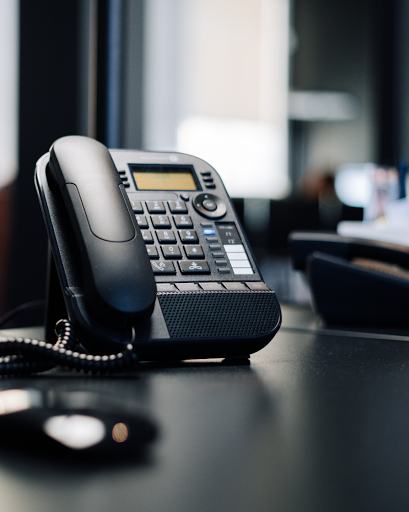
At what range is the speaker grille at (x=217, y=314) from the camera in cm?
36

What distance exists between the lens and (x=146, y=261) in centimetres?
36

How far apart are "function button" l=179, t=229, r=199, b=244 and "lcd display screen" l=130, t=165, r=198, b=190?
50 mm

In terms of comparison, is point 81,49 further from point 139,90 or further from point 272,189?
point 272,189

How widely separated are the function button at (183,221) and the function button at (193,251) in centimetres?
2

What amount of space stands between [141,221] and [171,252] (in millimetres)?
34

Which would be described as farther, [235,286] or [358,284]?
[358,284]

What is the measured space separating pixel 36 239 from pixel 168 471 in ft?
2.64

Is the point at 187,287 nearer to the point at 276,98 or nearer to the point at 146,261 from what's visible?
the point at 146,261

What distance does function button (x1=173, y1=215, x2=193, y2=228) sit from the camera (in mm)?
421

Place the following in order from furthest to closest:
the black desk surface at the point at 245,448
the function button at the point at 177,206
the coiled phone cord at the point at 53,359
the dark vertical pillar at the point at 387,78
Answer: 1. the dark vertical pillar at the point at 387,78
2. the function button at the point at 177,206
3. the coiled phone cord at the point at 53,359
4. the black desk surface at the point at 245,448

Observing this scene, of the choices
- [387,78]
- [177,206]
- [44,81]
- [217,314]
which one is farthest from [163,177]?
[387,78]

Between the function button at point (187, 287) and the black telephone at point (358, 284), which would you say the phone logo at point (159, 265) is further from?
the black telephone at point (358, 284)

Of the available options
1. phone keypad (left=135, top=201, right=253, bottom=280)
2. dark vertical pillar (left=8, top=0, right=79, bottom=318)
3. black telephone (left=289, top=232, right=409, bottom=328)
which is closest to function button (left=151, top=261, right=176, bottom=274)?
phone keypad (left=135, top=201, right=253, bottom=280)

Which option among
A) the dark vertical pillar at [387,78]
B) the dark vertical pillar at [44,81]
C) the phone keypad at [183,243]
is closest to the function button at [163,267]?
the phone keypad at [183,243]
